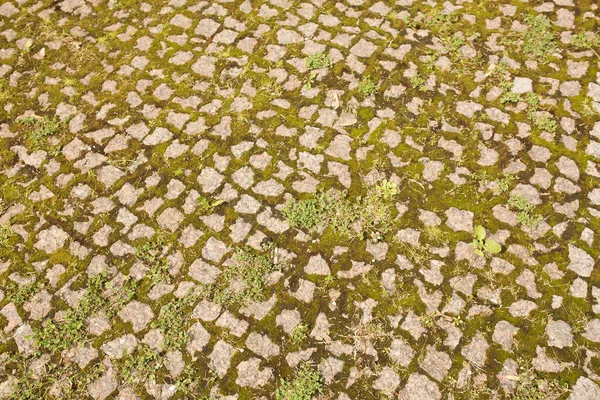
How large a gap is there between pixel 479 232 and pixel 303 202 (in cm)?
142

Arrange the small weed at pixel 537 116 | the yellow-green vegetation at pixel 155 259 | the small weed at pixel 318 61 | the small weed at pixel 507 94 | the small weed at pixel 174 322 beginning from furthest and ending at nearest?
1. the small weed at pixel 318 61
2. the small weed at pixel 507 94
3. the small weed at pixel 537 116
4. the yellow-green vegetation at pixel 155 259
5. the small weed at pixel 174 322

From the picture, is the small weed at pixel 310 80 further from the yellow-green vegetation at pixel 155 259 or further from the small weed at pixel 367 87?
the yellow-green vegetation at pixel 155 259

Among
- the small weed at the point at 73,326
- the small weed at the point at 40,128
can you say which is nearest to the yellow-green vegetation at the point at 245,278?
the small weed at the point at 73,326

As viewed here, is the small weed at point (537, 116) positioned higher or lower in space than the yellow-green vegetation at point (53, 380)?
higher

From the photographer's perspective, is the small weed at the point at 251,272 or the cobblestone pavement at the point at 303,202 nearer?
the cobblestone pavement at the point at 303,202

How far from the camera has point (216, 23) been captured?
16.9ft

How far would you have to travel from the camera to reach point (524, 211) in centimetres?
378

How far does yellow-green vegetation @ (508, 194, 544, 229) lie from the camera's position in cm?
372

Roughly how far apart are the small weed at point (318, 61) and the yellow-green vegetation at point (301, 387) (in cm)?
291

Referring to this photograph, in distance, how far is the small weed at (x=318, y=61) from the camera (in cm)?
468

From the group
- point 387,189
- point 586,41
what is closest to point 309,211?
Result: point 387,189

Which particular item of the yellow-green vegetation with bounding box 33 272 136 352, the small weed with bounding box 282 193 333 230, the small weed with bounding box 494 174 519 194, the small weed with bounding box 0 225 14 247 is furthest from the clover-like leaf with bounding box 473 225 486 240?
the small weed with bounding box 0 225 14 247

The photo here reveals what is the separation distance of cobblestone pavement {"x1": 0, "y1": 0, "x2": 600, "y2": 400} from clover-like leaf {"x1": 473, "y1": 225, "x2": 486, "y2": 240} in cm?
5

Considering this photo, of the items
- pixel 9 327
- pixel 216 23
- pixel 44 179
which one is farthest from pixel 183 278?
pixel 216 23
